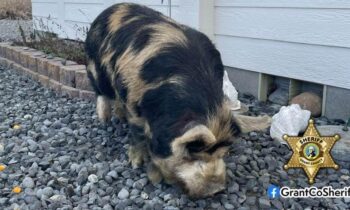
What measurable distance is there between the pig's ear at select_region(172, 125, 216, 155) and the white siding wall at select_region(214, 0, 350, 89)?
6.96 feet

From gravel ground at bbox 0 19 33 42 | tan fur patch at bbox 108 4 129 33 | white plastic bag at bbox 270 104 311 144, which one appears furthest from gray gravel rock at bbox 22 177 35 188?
gravel ground at bbox 0 19 33 42

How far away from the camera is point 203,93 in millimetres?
2984

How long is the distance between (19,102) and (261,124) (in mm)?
3616

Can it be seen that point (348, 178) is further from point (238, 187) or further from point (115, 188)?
point (115, 188)

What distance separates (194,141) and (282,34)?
252 centimetres

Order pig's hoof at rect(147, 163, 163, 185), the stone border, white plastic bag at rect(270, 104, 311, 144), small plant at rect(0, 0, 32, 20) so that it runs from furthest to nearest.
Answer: small plant at rect(0, 0, 32, 20) → the stone border → white plastic bag at rect(270, 104, 311, 144) → pig's hoof at rect(147, 163, 163, 185)

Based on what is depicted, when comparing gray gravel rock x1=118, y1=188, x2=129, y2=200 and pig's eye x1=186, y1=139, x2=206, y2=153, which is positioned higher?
pig's eye x1=186, y1=139, x2=206, y2=153

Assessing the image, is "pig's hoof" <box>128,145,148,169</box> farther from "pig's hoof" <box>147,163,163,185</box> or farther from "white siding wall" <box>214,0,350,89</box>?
"white siding wall" <box>214,0,350,89</box>

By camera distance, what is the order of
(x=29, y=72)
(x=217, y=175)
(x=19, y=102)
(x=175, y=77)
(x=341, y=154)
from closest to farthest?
(x=217, y=175)
(x=175, y=77)
(x=341, y=154)
(x=19, y=102)
(x=29, y=72)

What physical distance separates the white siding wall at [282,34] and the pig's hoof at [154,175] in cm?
198

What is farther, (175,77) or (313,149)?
(313,149)

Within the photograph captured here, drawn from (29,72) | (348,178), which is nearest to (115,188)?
(348,178)

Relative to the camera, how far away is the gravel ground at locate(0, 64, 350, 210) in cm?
319

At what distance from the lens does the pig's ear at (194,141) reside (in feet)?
8.82
